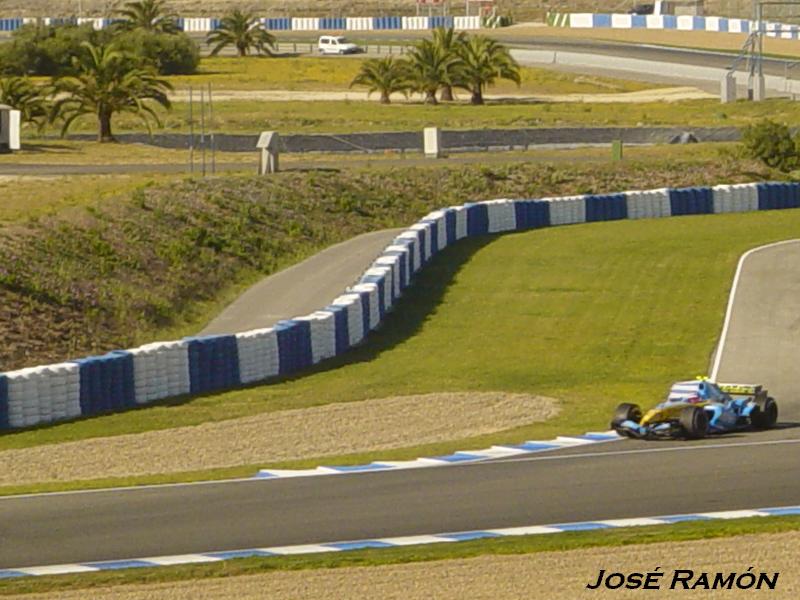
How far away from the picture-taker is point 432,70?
84125mm

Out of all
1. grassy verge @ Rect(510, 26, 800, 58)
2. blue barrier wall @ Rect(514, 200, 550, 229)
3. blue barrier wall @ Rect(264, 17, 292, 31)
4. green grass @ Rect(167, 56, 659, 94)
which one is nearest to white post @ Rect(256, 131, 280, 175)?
blue barrier wall @ Rect(514, 200, 550, 229)

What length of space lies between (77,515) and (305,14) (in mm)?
134439

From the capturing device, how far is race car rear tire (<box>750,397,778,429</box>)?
24.6 metres

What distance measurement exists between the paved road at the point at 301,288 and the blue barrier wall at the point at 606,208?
7819 mm

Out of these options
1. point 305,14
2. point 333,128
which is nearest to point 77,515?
point 333,128

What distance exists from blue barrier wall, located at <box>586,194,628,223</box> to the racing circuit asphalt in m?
29.4

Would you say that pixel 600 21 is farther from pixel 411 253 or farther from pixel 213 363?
pixel 213 363

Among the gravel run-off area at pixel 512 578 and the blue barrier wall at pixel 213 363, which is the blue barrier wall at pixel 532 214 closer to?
the blue barrier wall at pixel 213 363

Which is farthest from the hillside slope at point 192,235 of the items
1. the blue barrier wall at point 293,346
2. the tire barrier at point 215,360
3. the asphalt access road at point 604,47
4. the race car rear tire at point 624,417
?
the asphalt access road at point 604,47

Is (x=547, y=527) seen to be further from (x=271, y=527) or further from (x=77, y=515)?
(x=77, y=515)

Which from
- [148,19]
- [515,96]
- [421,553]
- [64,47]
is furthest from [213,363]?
[148,19]

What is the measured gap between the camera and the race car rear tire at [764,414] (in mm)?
24625

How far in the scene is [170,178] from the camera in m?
52.2

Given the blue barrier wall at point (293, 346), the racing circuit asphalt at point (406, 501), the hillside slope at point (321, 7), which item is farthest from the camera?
the hillside slope at point (321, 7)
